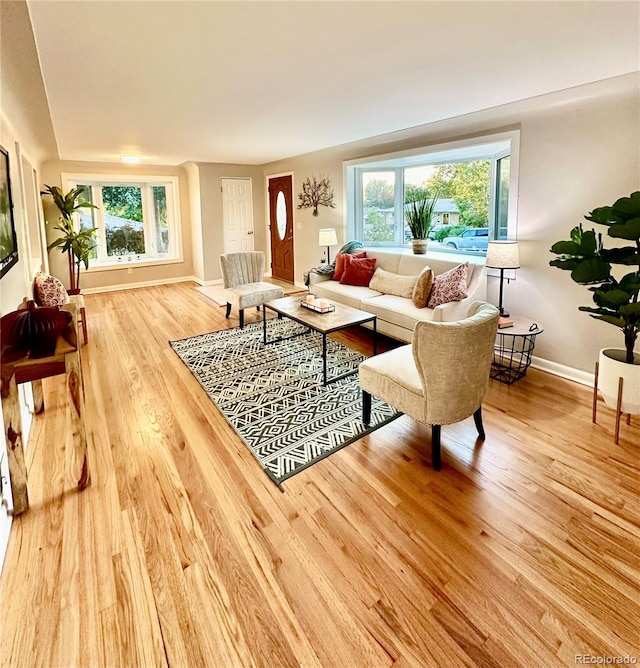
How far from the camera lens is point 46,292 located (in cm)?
380

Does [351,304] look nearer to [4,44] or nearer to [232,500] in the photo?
[232,500]

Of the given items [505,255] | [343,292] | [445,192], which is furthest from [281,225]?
[505,255]

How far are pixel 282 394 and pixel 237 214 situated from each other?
5703 millimetres

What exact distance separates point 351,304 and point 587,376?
2393 mm

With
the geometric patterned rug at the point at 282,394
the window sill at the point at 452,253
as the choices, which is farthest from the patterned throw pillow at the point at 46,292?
the window sill at the point at 452,253

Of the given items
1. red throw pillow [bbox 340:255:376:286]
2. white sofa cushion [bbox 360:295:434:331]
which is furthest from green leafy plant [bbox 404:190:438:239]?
white sofa cushion [bbox 360:295:434:331]

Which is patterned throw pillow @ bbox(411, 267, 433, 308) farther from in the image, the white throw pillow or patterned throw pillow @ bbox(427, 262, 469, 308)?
the white throw pillow

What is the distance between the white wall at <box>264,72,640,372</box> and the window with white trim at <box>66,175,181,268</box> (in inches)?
224

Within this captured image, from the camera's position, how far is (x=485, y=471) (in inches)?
92.1

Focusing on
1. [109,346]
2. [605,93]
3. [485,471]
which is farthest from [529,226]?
[109,346]

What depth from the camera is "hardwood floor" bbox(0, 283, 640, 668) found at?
1434 mm

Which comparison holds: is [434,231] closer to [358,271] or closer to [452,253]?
[452,253]

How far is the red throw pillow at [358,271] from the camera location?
16.5 ft

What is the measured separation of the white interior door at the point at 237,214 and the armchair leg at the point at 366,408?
6.06 meters
